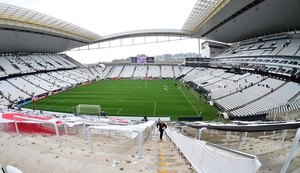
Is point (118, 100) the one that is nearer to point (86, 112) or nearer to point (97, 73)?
point (86, 112)

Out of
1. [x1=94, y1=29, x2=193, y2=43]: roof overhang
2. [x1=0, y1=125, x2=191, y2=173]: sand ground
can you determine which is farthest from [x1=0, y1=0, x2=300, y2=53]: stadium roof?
[x1=0, y1=125, x2=191, y2=173]: sand ground

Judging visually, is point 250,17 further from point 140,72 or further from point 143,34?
point 143,34

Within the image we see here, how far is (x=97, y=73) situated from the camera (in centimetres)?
8775

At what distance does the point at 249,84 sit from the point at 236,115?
12.0 meters

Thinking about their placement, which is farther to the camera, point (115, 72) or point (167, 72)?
point (115, 72)

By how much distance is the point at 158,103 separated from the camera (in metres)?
38.3

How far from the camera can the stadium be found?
5602 millimetres

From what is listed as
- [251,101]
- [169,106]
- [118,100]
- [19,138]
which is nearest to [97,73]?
[118,100]

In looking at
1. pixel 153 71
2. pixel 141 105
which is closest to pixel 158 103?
pixel 141 105

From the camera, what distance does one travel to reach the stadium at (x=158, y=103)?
5602mm

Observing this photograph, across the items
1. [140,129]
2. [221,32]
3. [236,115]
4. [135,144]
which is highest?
[221,32]

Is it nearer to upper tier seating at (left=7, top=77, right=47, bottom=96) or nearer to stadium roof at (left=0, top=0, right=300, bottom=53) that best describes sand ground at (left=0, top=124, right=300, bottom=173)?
stadium roof at (left=0, top=0, right=300, bottom=53)

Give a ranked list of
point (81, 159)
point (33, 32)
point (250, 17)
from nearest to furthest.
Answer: point (81, 159), point (250, 17), point (33, 32)

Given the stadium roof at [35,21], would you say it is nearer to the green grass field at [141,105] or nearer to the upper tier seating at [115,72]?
the green grass field at [141,105]
